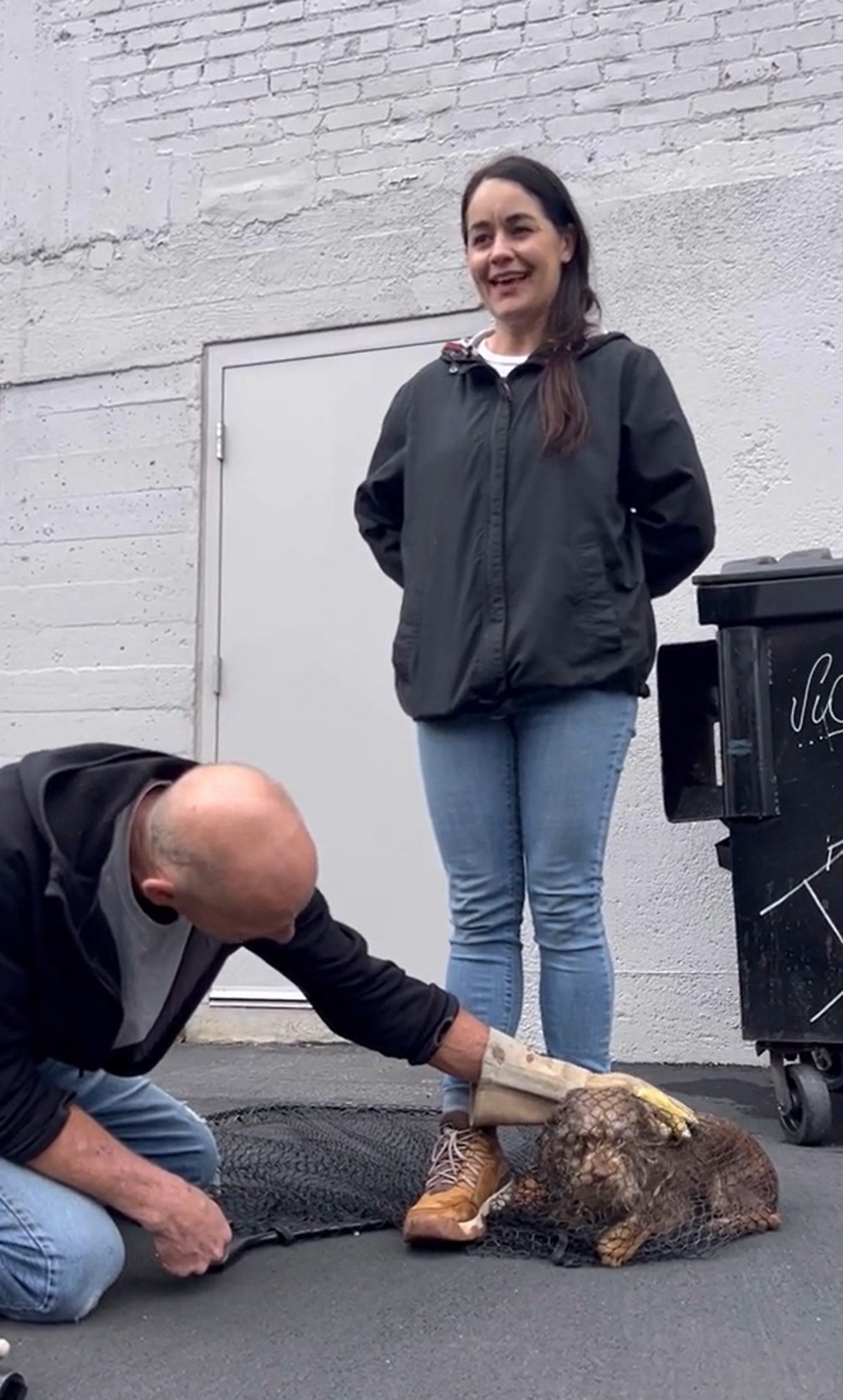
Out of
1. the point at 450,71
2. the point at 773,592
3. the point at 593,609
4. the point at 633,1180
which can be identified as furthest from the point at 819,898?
the point at 450,71

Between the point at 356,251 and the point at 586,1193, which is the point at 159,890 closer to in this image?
the point at 586,1193

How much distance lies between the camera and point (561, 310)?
3258 millimetres

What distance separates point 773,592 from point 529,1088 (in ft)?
4.99

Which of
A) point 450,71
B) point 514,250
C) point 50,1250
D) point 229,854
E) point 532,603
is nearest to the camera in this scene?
point 229,854

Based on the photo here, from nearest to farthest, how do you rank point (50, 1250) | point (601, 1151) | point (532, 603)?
point (50, 1250) → point (601, 1151) → point (532, 603)

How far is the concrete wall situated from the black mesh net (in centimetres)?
202

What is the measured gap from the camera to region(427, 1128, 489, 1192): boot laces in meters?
2.89

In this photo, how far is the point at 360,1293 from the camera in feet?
8.48

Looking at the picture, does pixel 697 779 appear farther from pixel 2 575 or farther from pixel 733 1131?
pixel 2 575

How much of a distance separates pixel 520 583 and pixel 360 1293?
1331mm

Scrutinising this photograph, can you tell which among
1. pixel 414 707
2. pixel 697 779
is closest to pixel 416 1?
pixel 697 779

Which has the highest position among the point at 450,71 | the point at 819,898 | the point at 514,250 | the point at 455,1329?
the point at 450,71

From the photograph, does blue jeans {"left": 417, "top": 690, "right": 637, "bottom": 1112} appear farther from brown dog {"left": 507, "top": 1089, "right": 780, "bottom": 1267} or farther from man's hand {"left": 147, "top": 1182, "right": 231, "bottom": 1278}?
man's hand {"left": 147, "top": 1182, "right": 231, "bottom": 1278}

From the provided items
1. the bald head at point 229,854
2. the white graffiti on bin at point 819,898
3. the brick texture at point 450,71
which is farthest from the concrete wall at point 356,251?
the bald head at point 229,854
